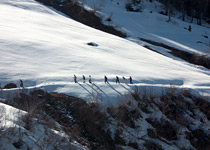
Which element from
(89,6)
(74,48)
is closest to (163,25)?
(89,6)

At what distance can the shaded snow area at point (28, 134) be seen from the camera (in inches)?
199

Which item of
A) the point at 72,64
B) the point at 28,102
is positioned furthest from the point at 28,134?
the point at 72,64

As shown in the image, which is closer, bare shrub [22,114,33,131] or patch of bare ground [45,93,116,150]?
bare shrub [22,114,33,131]

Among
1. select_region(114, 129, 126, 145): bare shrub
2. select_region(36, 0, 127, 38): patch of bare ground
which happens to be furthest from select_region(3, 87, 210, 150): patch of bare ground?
select_region(36, 0, 127, 38): patch of bare ground

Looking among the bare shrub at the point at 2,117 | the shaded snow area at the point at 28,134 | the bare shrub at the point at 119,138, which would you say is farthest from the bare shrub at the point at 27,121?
the bare shrub at the point at 119,138

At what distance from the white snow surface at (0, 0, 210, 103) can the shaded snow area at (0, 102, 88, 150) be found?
7.20 feet

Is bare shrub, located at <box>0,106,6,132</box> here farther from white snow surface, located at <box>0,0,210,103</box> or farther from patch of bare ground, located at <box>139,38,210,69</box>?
patch of bare ground, located at <box>139,38,210,69</box>

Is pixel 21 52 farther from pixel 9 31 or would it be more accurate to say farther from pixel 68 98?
pixel 68 98

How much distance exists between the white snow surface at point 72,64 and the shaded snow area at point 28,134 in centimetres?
219

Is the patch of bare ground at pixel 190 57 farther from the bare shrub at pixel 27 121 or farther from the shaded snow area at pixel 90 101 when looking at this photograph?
the bare shrub at pixel 27 121

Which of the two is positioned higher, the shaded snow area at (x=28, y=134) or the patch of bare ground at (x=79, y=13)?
the patch of bare ground at (x=79, y=13)

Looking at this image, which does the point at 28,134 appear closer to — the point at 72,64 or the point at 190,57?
the point at 72,64

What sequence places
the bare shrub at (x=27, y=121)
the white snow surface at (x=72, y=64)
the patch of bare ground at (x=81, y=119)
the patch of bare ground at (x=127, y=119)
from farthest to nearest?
the white snow surface at (x=72, y=64) → the patch of bare ground at (x=127, y=119) → the patch of bare ground at (x=81, y=119) → the bare shrub at (x=27, y=121)

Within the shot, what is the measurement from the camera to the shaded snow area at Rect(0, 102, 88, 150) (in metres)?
5.06
